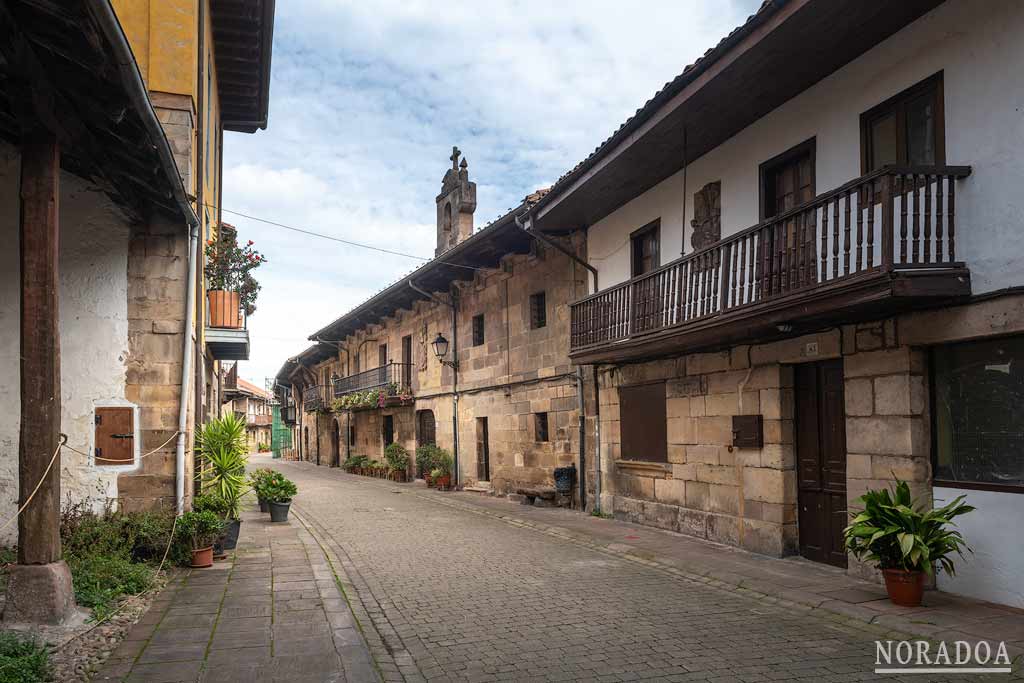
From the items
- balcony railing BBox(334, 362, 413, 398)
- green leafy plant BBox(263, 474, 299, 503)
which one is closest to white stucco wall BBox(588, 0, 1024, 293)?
green leafy plant BBox(263, 474, 299, 503)

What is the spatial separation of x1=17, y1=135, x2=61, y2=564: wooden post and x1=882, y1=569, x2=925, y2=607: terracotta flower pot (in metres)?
6.37

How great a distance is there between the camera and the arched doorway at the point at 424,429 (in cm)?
2161

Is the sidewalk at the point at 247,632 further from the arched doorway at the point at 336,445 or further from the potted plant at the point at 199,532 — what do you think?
the arched doorway at the point at 336,445

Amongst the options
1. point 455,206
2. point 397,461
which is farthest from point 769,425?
point 455,206

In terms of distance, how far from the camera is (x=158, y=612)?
20.4 ft

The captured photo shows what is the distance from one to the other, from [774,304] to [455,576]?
14.0 ft

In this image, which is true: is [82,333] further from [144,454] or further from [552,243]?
[552,243]

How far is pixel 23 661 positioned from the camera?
4449mm

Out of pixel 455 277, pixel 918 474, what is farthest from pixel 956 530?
pixel 455 277

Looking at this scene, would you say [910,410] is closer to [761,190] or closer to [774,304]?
[774,304]

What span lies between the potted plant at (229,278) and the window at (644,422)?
5.81 meters

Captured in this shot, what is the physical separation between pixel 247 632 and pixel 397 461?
17.0 metres

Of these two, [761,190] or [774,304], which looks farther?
[761,190]

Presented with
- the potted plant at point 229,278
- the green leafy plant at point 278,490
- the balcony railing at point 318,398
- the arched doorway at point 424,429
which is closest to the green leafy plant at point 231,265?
the potted plant at point 229,278
